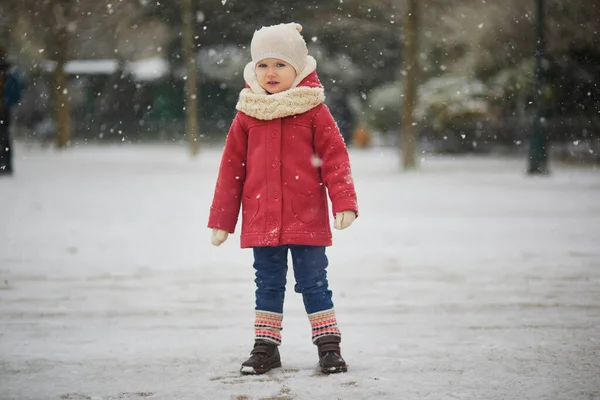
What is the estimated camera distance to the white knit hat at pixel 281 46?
4.41m

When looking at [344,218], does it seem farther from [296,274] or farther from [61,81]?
[61,81]

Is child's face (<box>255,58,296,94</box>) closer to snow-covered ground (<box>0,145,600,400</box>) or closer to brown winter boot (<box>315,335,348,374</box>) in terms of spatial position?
brown winter boot (<box>315,335,348,374</box>)

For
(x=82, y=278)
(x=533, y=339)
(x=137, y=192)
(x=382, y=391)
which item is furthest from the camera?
(x=137, y=192)

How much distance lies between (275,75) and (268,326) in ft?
3.90

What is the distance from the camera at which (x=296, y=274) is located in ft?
14.7

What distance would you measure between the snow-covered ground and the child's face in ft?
4.39

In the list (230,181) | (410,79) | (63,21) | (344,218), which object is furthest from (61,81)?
(344,218)

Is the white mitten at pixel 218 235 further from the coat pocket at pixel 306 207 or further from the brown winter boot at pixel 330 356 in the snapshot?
the brown winter boot at pixel 330 356

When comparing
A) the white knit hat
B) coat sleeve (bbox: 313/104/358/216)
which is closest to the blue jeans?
coat sleeve (bbox: 313/104/358/216)

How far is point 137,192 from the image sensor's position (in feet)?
50.1

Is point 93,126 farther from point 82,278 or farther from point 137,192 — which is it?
point 82,278

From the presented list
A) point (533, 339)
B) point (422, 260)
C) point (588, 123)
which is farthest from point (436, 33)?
point (533, 339)

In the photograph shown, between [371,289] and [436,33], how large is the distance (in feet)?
69.6

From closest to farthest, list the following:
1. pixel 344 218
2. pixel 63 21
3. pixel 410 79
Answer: pixel 344 218 < pixel 410 79 < pixel 63 21
